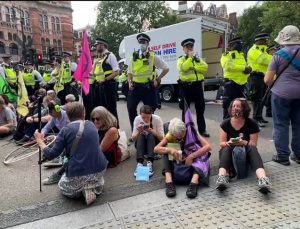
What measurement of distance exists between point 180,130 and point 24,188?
7.44 feet

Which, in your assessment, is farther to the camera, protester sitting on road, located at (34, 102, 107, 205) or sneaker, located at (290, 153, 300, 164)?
sneaker, located at (290, 153, 300, 164)

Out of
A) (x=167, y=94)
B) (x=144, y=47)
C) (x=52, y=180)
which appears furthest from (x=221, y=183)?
(x=167, y=94)

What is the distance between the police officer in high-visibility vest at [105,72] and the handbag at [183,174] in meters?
3.06

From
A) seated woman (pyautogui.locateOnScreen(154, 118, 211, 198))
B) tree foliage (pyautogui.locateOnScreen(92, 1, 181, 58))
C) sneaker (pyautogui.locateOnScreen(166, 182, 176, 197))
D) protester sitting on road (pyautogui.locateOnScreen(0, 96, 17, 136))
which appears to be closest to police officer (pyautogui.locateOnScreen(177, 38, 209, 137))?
seated woman (pyautogui.locateOnScreen(154, 118, 211, 198))

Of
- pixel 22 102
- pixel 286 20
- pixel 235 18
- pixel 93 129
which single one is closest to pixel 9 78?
pixel 22 102

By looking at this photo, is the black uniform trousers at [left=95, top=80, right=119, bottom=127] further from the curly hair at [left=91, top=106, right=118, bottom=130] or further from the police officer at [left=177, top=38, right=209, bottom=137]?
the curly hair at [left=91, top=106, right=118, bottom=130]

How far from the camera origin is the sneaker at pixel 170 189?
3.74 m

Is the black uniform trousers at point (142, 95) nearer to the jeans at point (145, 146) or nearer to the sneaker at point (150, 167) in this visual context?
the jeans at point (145, 146)

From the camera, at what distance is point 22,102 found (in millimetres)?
7590

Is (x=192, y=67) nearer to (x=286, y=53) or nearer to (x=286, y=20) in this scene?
(x=286, y=53)

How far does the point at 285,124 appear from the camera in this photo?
183 inches


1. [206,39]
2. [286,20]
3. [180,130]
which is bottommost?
[180,130]

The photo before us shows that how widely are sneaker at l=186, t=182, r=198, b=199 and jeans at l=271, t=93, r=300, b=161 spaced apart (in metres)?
1.61

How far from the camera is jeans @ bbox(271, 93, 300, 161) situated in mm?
4602
